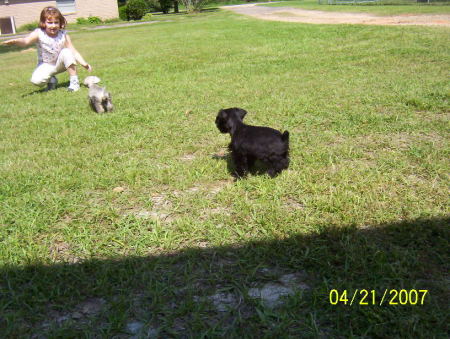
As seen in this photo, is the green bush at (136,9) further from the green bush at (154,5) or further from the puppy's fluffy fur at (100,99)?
the puppy's fluffy fur at (100,99)

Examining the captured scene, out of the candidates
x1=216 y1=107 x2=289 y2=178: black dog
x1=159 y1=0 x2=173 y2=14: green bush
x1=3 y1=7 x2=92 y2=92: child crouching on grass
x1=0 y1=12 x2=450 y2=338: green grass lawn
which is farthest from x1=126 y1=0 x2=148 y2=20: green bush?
x1=216 y1=107 x2=289 y2=178: black dog

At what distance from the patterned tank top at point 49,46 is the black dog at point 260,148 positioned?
6.85 m

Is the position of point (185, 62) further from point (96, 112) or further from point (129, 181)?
point (129, 181)

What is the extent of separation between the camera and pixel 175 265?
255 cm

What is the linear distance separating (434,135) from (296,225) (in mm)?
2697

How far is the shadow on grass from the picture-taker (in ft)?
6.59

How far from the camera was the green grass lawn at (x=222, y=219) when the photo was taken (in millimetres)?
2105

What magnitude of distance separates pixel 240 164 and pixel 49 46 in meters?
7.16

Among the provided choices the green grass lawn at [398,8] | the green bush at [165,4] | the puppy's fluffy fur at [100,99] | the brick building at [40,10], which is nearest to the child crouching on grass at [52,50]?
the puppy's fluffy fur at [100,99]

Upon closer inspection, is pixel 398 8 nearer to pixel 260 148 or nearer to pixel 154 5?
pixel 260 148

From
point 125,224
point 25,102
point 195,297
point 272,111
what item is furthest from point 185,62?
point 195,297

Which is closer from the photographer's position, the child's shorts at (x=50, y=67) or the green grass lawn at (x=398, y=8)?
the child's shorts at (x=50, y=67)

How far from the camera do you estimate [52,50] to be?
8.59 m

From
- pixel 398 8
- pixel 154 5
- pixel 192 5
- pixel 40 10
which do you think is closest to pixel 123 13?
pixel 192 5
